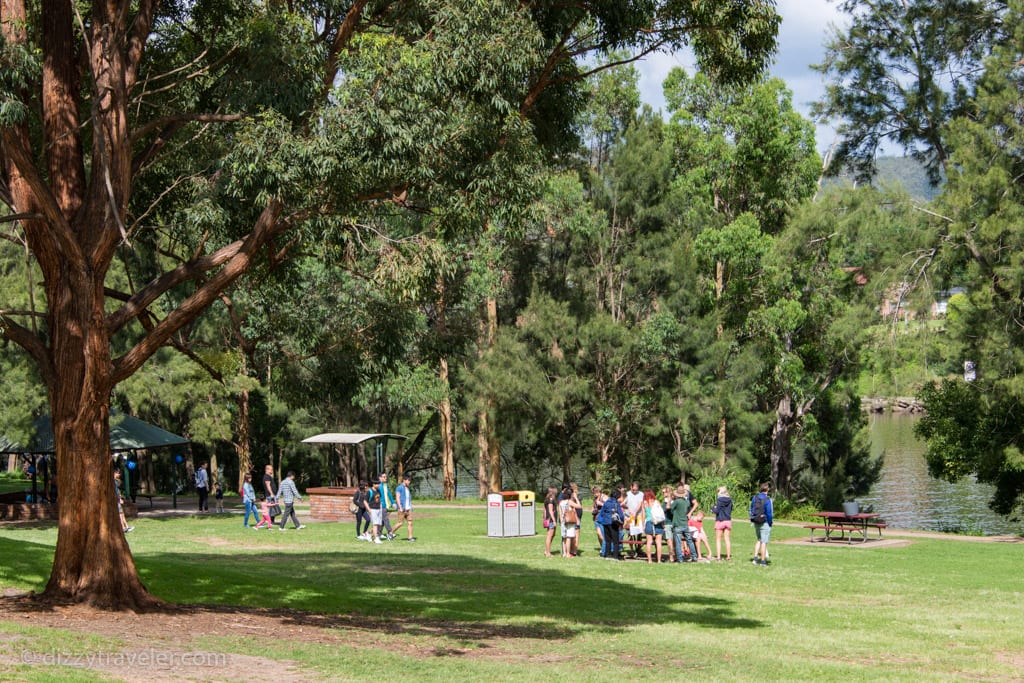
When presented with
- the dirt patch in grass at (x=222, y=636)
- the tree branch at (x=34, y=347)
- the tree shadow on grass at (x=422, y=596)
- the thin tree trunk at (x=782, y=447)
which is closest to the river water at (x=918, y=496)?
the thin tree trunk at (x=782, y=447)

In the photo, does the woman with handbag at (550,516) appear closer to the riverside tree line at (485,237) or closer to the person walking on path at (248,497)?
the riverside tree line at (485,237)

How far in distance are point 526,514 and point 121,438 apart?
14.0m

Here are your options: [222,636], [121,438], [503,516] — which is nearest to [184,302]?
[222,636]

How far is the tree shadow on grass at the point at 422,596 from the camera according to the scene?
15.0 meters

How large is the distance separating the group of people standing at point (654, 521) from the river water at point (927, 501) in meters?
15.7

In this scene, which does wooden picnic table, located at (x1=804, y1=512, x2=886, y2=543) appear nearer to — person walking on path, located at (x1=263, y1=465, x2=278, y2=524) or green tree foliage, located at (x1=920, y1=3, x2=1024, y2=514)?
green tree foliage, located at (x1=920, y1=3, x2=1024, y2=514)

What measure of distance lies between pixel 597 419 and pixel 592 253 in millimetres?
6814

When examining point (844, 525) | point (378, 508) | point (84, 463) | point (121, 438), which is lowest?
point (844, 525)

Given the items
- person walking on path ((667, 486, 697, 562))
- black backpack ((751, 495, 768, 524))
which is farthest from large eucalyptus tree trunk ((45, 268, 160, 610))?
black backpack ((751, 495, 768, 524))

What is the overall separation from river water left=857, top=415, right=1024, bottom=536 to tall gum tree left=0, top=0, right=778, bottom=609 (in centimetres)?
2601

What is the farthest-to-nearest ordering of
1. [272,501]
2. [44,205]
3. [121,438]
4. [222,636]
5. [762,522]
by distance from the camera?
[121,438] → [272,501] → [762,522] → [44,205] → [222,636]

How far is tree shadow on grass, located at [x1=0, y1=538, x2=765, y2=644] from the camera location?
1504 cm

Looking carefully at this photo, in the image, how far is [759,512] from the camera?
21.8m

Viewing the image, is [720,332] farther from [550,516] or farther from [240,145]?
[240,145]
